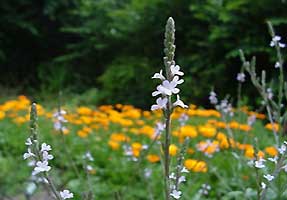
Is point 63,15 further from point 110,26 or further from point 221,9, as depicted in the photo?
point 221,9

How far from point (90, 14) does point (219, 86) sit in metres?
2.84

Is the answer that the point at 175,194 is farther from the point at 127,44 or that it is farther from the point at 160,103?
the point at 127,44

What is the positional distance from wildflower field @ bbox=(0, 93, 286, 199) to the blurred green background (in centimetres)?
162

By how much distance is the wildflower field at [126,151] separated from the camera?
2.90 metres

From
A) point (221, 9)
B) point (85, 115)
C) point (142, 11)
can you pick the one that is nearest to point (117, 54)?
point (142, 11)

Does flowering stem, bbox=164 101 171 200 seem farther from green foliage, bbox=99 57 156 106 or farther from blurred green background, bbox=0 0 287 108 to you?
green foliage, bbox=99 57 156 106

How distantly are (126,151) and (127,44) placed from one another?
15.7 feet

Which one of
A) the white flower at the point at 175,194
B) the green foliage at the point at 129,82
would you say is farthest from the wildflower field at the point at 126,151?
the green foliage at the point at 129,82

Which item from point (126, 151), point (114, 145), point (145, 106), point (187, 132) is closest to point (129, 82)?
point (145, 106)

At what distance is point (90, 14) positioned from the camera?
27.0ft

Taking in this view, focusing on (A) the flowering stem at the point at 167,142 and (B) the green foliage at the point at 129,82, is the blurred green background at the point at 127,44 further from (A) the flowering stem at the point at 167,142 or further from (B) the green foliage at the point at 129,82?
(A) the flowering stem at the point at 167,142

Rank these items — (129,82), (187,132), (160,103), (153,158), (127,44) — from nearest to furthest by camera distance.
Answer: (160,103) → (153,158) → (187,132) → (129,82) → (127,44)

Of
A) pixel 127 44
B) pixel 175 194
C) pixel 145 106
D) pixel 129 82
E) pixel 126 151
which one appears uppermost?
pixel 127 44

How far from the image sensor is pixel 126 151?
2.90 metres
